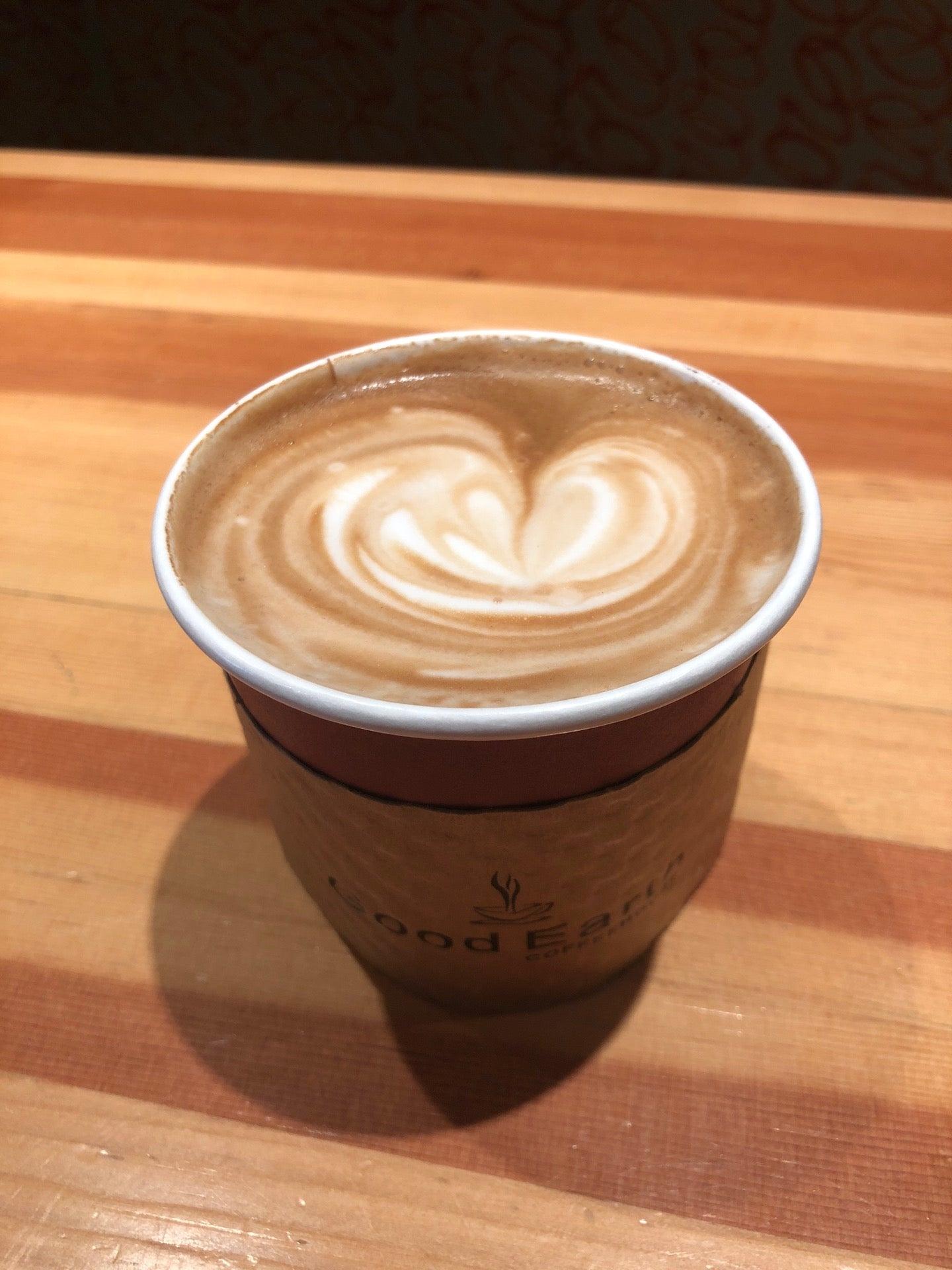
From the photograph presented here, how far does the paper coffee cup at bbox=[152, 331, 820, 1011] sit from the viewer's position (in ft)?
1.56

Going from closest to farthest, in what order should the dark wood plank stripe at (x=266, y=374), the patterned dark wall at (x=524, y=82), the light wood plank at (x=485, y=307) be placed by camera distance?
the dark wood plank stripe at (x=266, y=374)
the light wood plank at (x=485, y=307)
the patterned dark wall at (x=524, y=82)

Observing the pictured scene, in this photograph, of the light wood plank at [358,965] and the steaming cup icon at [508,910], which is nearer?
the steaming cup icon at [508,910]

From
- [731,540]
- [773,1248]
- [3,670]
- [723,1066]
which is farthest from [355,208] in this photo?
[773,1248]

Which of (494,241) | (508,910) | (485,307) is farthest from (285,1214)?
(494,241)

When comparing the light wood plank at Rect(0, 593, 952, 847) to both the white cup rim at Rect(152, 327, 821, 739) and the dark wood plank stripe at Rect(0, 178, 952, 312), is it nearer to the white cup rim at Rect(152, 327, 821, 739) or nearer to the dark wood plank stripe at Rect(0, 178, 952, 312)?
Result: the white cup rim at Rect(152, 327, 821, 739)

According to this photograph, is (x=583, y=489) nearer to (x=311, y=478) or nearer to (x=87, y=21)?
(x=311, y=478)

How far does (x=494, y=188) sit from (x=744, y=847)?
1125mm

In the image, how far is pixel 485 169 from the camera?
236cm

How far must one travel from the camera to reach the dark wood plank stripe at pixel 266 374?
109 cm

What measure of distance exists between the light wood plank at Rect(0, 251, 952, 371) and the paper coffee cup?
60 centimetres

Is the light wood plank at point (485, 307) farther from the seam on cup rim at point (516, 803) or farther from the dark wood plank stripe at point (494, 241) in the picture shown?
the seam on cup rim at point (516, 803)

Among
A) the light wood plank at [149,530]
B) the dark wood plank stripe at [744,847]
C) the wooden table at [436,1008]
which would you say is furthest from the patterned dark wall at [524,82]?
the dark wood plank stripe at [744,847]

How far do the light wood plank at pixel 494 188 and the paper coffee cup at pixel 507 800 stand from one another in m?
0.92

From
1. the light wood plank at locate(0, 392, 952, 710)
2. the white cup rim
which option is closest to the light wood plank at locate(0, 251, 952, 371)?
the light wood plank at locate(0, 392, 952, 710)
